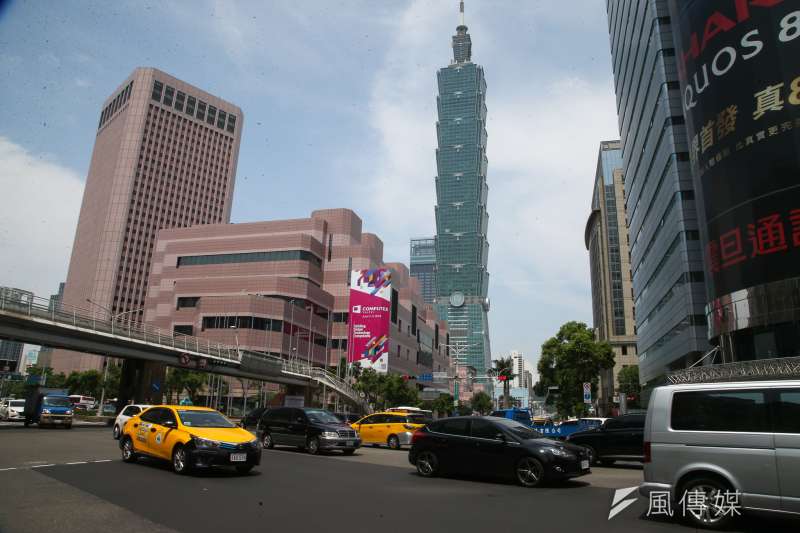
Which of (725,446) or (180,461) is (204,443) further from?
(725,446)

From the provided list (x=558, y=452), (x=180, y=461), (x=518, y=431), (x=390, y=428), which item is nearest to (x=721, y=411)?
(x=558, y=452)

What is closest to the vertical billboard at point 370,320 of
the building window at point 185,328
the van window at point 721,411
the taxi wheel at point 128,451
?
the building window at point 185,328

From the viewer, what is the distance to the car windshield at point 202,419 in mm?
12550

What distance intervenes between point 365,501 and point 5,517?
5.23 m

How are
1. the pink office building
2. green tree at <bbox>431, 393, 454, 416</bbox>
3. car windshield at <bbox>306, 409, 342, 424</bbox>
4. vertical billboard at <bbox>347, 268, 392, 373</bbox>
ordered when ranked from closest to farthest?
1. car windshield at <bbox>306, 409, 342, 424</bbox>
2. vertical billboard at <bbox>347, 268, 392, 373</bbox>
3. the pink office building
4. green tree at <bbox>431, 393, 454, 416</bbox>

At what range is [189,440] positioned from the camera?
1181cm

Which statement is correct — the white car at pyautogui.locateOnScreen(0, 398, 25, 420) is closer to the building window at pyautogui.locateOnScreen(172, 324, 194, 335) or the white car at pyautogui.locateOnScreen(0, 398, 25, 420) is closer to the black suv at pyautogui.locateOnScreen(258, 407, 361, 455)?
the black suv at pyautogui.locateOnScreen(258, 407, 361, 455)

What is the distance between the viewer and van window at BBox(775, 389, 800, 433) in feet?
23.6

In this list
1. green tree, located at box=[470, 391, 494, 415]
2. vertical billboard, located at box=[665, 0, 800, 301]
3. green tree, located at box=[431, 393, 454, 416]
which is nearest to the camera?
vertical billboard, located at box=[665, 0, 800, 301]

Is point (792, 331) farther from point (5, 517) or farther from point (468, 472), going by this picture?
point (5, 517)

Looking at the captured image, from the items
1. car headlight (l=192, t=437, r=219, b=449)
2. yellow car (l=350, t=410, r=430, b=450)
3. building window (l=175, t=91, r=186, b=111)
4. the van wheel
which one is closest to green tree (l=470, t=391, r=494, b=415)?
building window (l=175, t=91, r=186, b=111)

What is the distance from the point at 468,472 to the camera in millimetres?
12898

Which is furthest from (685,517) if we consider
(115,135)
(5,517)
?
(115,135)

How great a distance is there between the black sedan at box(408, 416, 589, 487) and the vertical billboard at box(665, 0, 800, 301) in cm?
2312
